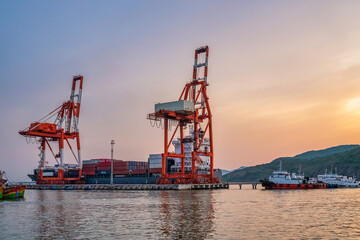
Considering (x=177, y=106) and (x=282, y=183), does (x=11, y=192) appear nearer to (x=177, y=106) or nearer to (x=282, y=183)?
(x=177, y=106)

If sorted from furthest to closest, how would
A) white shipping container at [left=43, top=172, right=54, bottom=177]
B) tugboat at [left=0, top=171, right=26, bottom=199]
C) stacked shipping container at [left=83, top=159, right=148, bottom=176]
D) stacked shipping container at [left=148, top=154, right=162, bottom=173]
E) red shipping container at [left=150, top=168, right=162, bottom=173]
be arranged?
white shipping container at [left=43, top=172, right=54, bottom=177] → stacked shipping container at [left=83, top=159, right=148, bottom=176] → stacked shipping container at [left=148, top=154, right=162, bottom=173] → red shipping container at [left=150, top=168, right=162, bottom=173] → tugboat at [left=0, top=171, right=26, bottom=199]

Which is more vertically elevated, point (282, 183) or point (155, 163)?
point (155, 163)

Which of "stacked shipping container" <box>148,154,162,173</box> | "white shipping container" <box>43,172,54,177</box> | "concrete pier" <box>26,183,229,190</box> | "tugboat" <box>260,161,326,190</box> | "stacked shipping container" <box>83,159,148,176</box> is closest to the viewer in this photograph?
"concrete pier" <box>26,183,229,190</box>

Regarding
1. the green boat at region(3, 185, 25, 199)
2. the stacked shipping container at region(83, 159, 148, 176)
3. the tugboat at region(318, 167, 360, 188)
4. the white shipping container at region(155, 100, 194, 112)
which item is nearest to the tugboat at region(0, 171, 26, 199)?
the green boat at region(3, 185, 25, 199)

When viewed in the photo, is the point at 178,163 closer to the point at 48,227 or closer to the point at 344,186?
the point at 344,186

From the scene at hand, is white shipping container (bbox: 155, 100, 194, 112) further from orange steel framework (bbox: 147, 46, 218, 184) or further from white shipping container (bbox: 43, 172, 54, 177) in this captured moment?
white shipping container (bbox: 43, 172, 54, 177)

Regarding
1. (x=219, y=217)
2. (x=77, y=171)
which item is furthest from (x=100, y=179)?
(x=219, y=217)

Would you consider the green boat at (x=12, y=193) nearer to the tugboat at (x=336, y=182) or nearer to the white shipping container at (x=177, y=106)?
the white shipping container at (x=177, y=106)

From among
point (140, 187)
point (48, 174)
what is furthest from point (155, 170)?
point (48, 174)

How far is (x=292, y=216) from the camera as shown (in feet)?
99.6

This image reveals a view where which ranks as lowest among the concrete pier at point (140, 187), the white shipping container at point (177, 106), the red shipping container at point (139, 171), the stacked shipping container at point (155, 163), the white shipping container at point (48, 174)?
the concrete pier at point (140, 187)

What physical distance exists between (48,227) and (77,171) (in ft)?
288

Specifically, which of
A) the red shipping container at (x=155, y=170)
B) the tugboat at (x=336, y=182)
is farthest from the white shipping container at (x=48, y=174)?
the tugboat at (x=336, y=182)

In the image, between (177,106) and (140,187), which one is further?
(140,187)
